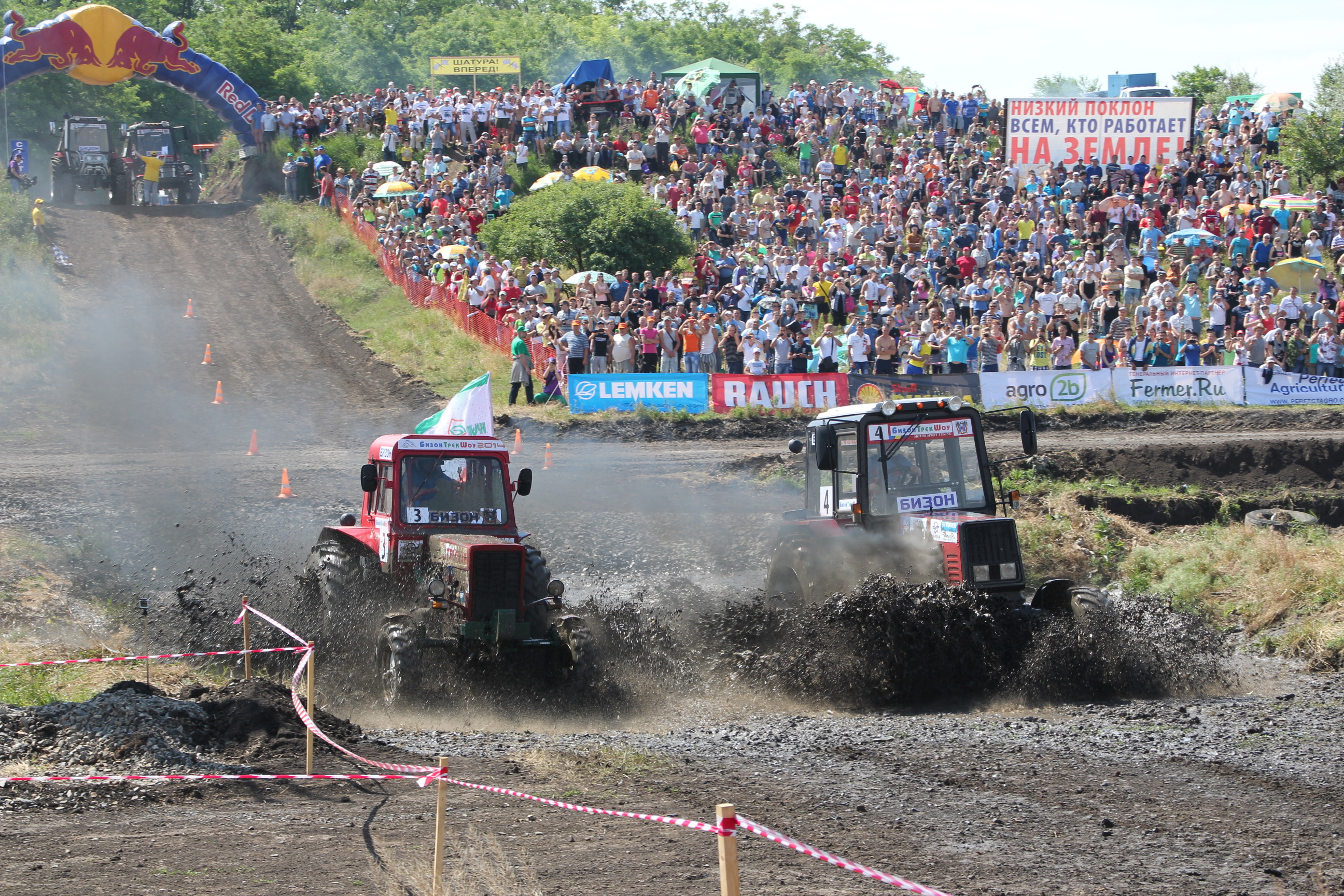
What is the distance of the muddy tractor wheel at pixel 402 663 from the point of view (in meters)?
10.6

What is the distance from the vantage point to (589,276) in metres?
27.3

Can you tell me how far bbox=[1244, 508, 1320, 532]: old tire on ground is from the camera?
1780 centimetres

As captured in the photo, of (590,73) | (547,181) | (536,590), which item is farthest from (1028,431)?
(590,73)

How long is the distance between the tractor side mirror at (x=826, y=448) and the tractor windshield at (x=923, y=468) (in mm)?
325

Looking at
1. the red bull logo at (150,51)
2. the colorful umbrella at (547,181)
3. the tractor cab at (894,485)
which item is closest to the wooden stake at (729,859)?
the tractor cab at (894,485)

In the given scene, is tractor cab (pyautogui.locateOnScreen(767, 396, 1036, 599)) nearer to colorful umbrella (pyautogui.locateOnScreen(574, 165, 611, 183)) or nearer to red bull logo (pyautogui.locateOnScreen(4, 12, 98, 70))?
colorful umbrella (pyautogui.locateOnScreen(574, 165, 611, 183))

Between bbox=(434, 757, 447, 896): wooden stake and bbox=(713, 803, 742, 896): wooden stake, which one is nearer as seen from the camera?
bbox=(713, 803, 742, 896): wooden stake

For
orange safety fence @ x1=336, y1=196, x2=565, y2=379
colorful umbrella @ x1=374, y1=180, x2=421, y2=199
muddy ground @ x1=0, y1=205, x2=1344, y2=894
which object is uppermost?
colorful umbrella @ x1=374, y1=180, x2=421, y2=199

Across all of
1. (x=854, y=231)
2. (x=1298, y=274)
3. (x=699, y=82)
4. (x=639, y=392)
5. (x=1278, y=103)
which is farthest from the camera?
(x=1278, y=103)

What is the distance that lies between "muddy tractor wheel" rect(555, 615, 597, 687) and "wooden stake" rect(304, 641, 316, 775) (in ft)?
8.83

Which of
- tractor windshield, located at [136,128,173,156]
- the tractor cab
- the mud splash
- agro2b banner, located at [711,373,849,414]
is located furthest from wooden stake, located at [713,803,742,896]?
tractor windshield, located at [136,128,173,156]

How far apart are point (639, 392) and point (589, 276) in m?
5.09

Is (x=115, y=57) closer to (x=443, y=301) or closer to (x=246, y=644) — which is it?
(x=443, y=301)

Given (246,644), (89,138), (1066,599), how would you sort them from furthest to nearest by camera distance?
(89,138) < (1066,599) < (246,644)
